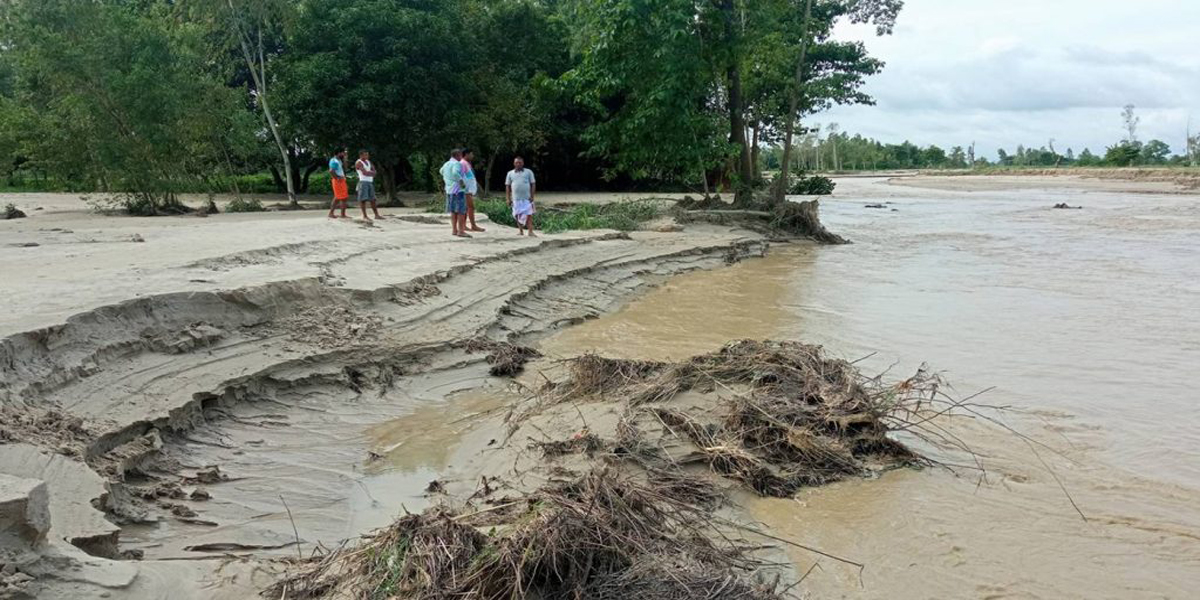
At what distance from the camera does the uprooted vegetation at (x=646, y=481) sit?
129 inches

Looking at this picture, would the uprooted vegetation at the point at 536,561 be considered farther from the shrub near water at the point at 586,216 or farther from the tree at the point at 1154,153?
the tree at the point at 1154,153

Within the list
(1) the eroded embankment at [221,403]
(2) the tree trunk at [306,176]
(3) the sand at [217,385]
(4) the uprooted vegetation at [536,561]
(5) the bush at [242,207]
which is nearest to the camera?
(4) the uprooted vegetation at [536,561]

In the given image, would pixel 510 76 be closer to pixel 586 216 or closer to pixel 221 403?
pixel 586 216

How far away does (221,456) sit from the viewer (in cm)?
538

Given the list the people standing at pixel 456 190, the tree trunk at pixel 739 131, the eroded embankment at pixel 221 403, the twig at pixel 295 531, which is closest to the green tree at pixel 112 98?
the people standing at pixel 456 190

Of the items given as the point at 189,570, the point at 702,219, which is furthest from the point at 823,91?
the point at 189,570

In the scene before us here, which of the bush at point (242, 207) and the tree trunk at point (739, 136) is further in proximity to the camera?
the bush at point (242, 207)

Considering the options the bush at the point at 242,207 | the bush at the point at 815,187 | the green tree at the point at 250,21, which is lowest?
the bush at the point at 242,207

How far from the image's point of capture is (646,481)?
15.7 ft

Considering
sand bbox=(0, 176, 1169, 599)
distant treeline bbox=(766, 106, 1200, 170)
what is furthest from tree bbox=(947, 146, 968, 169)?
sand bbox=(0, 176, 1169, 599)

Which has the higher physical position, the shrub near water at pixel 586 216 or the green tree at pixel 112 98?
the green tree at pixel 112 98

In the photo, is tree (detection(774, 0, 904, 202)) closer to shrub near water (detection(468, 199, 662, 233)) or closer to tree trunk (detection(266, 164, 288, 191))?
shrub near water (detection(468, 199, 662, 233))

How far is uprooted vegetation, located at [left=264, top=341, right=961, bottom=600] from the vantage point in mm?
3277

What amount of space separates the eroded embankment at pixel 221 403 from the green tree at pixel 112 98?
14773mm
